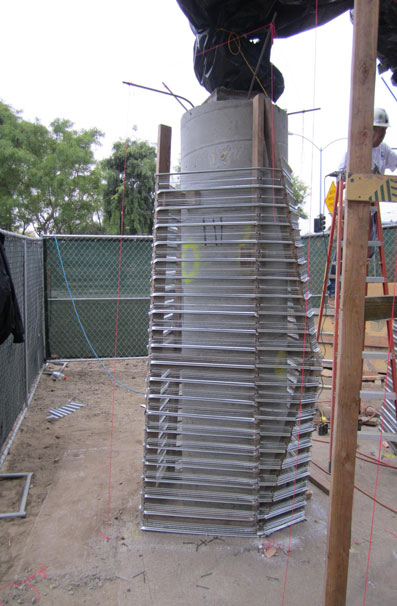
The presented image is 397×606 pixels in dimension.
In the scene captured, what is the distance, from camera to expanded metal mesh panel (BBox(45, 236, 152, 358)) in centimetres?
759

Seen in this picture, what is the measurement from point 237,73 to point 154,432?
9.04ft

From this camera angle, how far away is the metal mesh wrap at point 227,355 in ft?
9.10

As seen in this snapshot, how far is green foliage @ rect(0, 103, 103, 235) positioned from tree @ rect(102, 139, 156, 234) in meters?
2.88

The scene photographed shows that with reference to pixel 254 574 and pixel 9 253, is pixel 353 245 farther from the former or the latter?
pixel 9 253

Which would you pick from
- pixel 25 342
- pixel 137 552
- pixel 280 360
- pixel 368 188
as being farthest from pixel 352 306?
pixel 25 342

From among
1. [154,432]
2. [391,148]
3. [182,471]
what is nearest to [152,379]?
[154,432]

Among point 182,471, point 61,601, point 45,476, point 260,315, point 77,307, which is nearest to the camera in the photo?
point 61,601

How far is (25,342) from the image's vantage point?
17.5 feet

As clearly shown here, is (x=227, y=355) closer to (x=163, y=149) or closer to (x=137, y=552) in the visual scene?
(x=137, y=552)

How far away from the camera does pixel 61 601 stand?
230 cm

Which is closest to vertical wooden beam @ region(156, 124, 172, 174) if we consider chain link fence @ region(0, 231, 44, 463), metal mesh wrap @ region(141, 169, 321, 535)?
metal mesh wrap @ region(141, 169, 321, 535)

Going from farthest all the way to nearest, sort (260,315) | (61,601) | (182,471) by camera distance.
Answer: (182,471) < (260,315) < (61,601)

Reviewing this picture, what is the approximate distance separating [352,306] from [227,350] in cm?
114

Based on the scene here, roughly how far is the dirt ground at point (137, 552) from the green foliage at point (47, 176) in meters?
24.7
